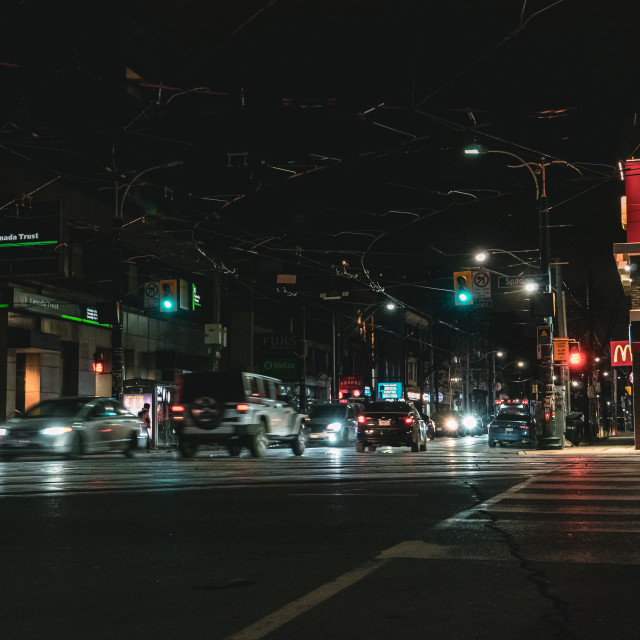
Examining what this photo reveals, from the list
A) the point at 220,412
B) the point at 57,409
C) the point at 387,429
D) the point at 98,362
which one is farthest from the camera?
the point at 98,362

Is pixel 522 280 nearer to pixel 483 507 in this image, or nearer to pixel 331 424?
pixel 331 424

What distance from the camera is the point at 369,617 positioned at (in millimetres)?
5184

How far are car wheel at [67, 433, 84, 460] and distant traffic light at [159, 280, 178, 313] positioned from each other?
38.0 ft

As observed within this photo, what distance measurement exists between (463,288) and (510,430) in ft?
30.3

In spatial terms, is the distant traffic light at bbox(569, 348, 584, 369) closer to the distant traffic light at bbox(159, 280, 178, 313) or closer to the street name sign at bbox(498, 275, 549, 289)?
the street name sign at bbox(498, 275, 549, 289)

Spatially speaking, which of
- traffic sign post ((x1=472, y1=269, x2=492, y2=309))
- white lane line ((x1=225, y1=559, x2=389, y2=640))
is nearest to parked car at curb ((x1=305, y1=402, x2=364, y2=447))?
traffic sign post ((x1=472, y1=269, x2=492, y2=309))

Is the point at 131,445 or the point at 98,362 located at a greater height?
the point at 98,362

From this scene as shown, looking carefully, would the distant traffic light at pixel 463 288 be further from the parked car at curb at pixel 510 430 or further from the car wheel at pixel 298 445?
the parked car at curb at pixel 510 430

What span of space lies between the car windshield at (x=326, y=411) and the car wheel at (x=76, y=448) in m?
16.6

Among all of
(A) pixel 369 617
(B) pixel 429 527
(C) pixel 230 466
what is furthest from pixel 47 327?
(A) pixel 369 617

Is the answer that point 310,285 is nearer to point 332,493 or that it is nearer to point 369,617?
point 332,493

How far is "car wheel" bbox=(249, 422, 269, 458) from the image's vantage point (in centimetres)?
2378

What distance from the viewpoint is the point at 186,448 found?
78.4 feet

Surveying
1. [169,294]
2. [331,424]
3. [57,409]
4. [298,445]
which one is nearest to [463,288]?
[298,445]
